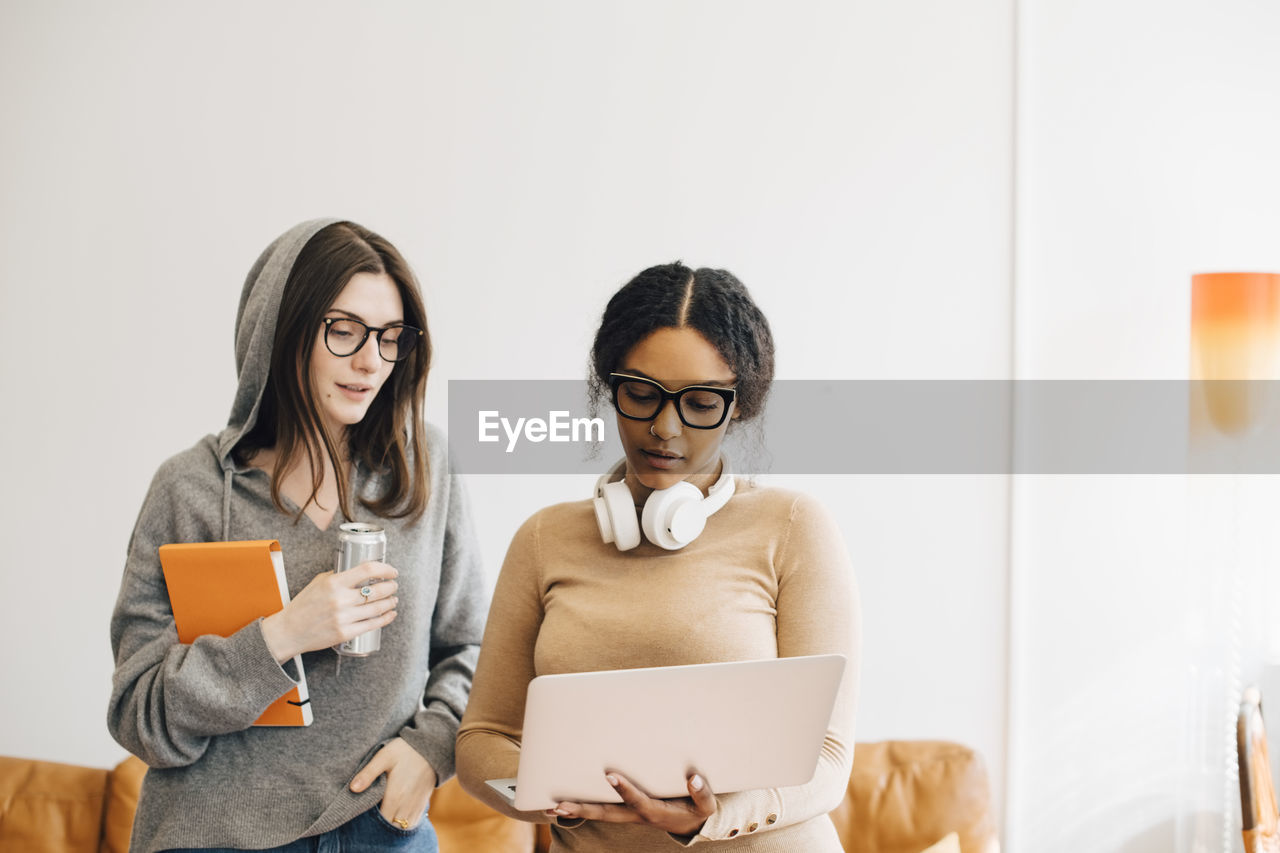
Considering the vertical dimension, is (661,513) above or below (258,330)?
below

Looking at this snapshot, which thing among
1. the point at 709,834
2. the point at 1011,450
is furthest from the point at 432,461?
the point at 1011,450

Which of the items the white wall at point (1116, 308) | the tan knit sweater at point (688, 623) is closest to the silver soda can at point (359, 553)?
the tan knit sweater at point (688, 623)

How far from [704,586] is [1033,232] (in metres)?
1.70

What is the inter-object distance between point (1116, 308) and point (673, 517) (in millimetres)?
1737

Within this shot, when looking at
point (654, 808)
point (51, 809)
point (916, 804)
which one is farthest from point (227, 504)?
point (916, 804)

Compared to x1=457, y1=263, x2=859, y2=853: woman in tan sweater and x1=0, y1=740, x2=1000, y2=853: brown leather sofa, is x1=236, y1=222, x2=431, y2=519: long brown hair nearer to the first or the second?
x1=457, y1=263, x2=859, y2=853: woman in tan sweater

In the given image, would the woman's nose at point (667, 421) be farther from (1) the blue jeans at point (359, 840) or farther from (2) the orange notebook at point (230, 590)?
(1) the blue jeans at point (359, 840)

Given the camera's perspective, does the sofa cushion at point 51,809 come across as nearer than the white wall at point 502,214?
Yes

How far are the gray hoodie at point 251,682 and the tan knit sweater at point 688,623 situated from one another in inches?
5.1

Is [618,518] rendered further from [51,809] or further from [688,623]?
[51,809]

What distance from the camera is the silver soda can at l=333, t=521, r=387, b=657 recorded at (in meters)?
1.29

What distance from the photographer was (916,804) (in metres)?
2.21

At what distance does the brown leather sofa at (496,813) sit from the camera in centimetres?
209

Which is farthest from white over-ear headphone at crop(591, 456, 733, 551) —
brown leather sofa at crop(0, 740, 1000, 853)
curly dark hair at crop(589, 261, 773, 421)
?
brown leather sofa at crop(0, 740, 1000, 853)
